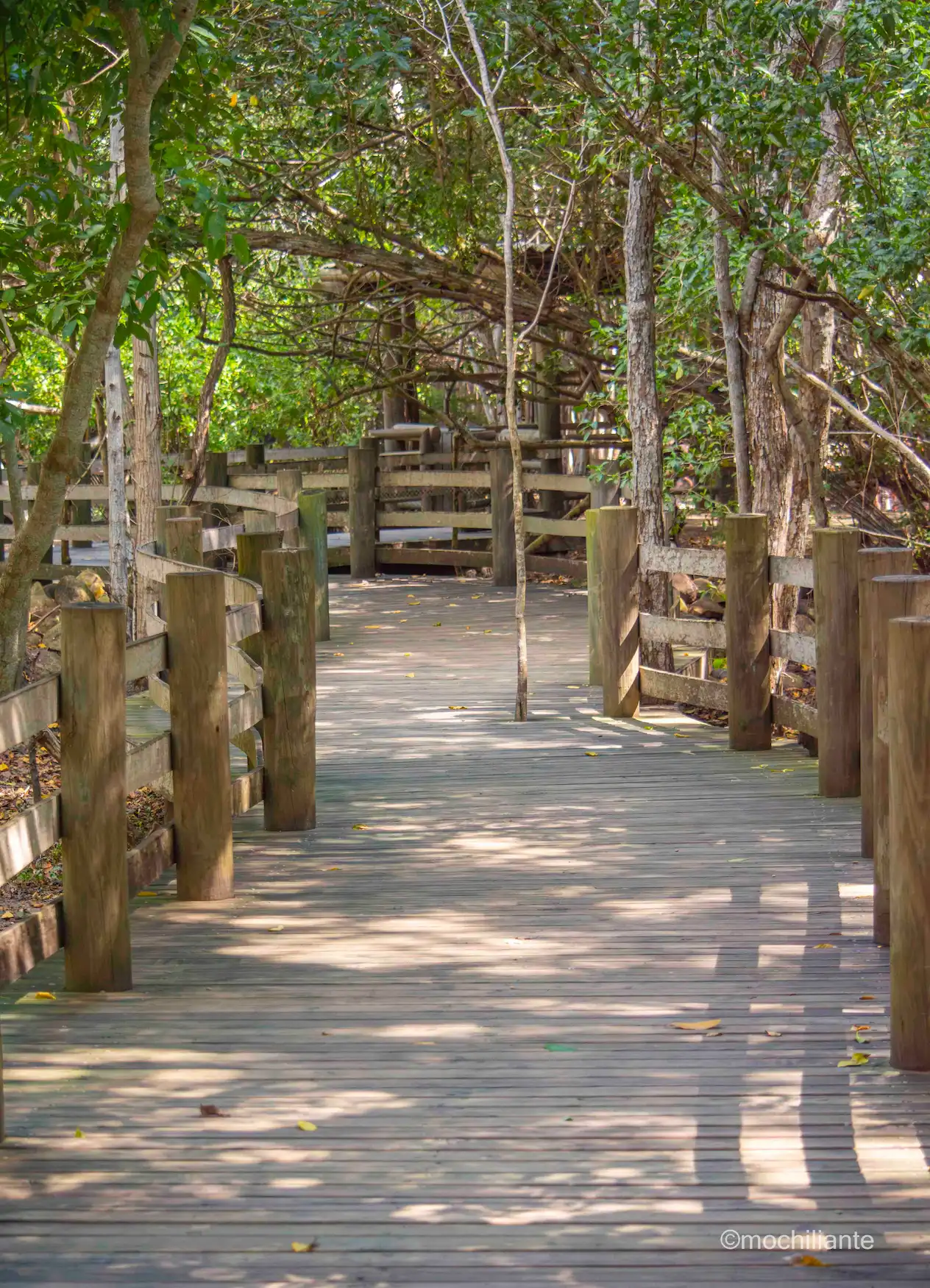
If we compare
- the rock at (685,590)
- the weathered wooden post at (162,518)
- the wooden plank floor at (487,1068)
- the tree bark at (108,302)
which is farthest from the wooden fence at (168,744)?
the rock at (685,590)

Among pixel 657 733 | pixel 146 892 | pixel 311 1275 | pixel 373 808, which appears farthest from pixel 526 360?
pixel 311 1275

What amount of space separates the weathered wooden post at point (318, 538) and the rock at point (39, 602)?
2420 mm

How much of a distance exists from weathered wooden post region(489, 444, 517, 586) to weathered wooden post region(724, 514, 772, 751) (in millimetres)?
7349

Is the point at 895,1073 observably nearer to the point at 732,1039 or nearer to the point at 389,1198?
the point at 732,1039

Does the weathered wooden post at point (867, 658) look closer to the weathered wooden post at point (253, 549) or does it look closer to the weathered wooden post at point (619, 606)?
the weathered wooden post at point (619, 606)

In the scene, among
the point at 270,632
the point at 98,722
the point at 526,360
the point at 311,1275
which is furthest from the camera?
the point at 526,360

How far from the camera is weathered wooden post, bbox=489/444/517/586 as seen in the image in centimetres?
1614

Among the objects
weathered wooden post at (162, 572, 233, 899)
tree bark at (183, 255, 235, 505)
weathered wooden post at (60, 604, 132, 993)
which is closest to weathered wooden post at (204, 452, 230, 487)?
tree bark at (183, 255, 235, 505)

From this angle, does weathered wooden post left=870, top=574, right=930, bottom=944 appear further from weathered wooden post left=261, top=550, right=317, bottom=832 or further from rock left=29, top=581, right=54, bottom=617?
rock left=29, top=581, right=54, bottom=617

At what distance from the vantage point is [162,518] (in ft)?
35.9

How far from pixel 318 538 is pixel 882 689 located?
858 cm

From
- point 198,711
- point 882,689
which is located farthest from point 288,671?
point 882,689

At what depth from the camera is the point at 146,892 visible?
243 inches

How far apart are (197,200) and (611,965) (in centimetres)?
341
